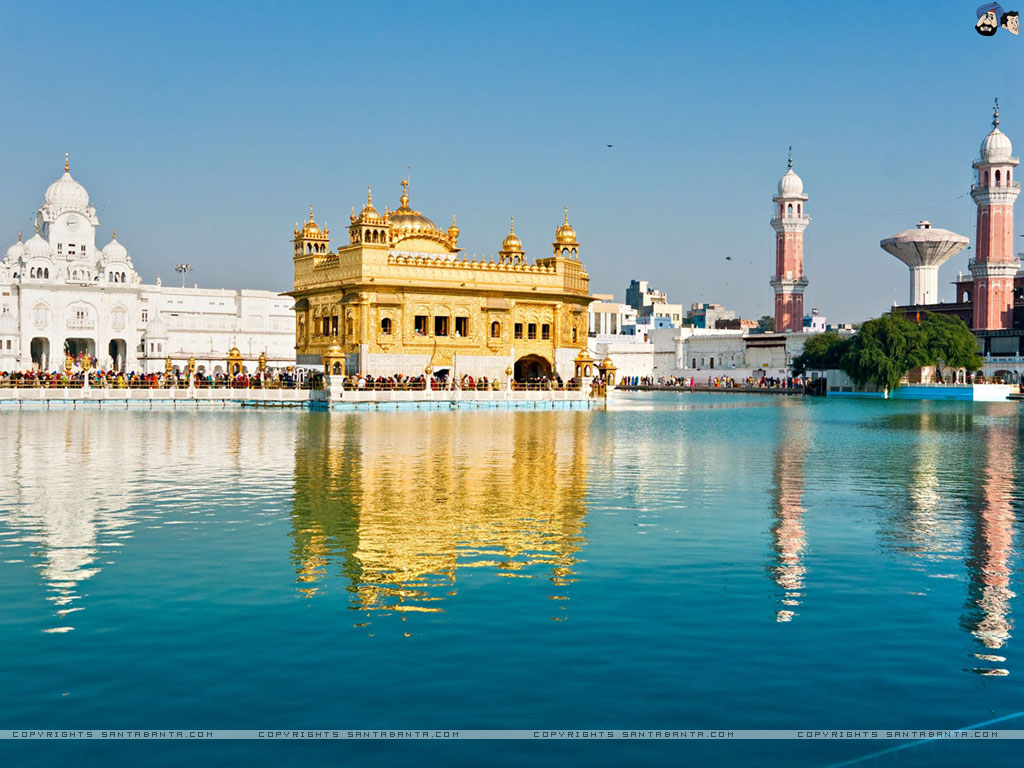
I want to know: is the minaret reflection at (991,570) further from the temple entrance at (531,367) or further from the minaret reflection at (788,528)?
the temple entrance at (531,367)

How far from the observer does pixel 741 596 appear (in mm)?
9570

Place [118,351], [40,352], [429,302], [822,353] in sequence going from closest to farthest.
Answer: [429,302]
[822,353]
[40,352]
[118,351]

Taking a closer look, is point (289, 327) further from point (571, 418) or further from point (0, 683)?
point (0, 683)

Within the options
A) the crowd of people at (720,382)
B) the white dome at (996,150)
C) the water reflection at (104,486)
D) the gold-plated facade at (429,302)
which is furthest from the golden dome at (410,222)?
the white dome at (996,150)

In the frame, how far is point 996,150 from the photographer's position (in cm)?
8325

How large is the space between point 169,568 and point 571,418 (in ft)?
93.5

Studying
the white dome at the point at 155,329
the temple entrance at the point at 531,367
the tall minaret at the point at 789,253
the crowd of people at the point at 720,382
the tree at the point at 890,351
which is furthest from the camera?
the tall minaret at the point at 789,253

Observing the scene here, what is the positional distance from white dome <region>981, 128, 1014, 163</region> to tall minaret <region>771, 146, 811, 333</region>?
78.1ft

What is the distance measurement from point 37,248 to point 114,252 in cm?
696

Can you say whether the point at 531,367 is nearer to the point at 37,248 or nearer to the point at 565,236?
the point at 565,236

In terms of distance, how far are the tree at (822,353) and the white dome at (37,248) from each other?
63.0 m

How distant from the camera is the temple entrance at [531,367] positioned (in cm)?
5278

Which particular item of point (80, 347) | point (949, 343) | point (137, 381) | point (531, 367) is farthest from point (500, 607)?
point (80, 347)

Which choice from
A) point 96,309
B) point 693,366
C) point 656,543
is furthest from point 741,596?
point 693,366
